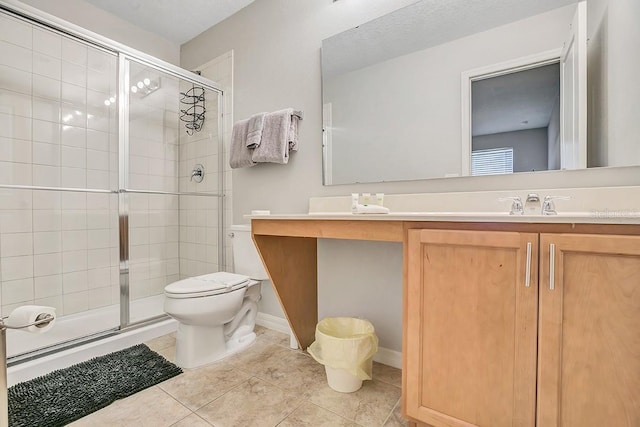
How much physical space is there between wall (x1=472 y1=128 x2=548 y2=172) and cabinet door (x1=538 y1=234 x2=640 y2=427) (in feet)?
2.01

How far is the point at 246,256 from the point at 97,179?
4.61 ft

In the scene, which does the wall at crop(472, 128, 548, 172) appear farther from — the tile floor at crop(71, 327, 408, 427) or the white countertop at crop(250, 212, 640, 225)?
the tile floor at crop(71, 327, 408, 427)

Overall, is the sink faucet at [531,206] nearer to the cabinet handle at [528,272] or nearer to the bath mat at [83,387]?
the cabinet handle at [528,272]

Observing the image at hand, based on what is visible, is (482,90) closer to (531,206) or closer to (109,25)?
(531,206)

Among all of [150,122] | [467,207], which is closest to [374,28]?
[467,207]

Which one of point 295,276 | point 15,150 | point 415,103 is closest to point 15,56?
point 15,150

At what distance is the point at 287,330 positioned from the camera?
2.13 meters

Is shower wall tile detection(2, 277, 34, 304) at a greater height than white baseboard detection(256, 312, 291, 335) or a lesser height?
greater

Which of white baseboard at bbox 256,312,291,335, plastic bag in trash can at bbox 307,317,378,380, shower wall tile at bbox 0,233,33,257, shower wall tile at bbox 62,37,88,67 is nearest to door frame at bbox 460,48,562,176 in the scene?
plastic bag in trash can at bbox 307,317,378,380

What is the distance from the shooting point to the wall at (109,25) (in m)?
2.18

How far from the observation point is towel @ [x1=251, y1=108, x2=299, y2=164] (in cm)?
197

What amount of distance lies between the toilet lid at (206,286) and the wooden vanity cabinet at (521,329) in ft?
3.44

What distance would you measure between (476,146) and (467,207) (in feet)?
0.99

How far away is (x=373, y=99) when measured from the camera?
5.71ft
